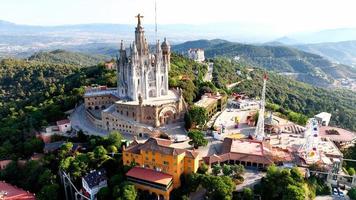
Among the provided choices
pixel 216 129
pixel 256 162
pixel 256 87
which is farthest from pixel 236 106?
pixel 256 87

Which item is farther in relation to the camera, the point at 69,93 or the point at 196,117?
the point at 69,93

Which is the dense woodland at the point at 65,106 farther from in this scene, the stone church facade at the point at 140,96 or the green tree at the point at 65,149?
the stone church facade at the point at 140,96

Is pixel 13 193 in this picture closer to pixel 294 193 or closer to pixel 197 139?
pixel 197 139

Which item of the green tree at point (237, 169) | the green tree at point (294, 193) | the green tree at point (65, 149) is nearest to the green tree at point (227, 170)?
the green tree at point (237, 169)

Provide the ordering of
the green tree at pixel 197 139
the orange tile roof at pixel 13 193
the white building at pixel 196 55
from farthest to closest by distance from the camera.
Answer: the white building at pixel 196 55 < the green tree at pixel 197 139 < the orange tile roof at pixel 13 193

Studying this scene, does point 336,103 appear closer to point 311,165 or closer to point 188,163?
point 311,165

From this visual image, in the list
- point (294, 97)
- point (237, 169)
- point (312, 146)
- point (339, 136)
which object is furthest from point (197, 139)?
point (294, 97)

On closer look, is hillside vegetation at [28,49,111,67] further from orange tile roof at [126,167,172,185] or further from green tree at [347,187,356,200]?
green tree at [347,187,356,200]
